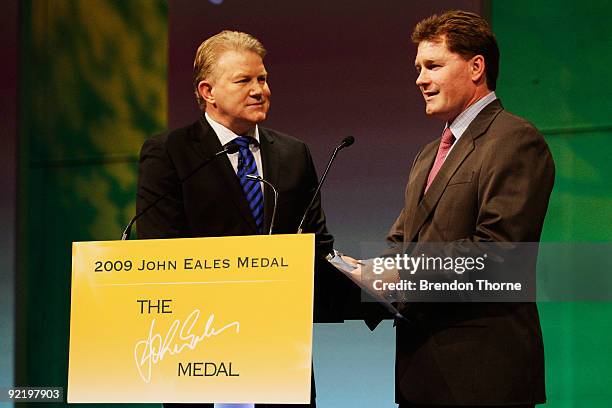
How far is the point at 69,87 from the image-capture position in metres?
5.27

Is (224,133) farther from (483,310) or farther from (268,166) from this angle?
(483,310)

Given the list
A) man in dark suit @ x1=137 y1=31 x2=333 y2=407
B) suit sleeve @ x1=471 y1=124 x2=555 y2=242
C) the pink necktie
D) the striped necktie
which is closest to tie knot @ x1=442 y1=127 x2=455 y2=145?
the pink necktie

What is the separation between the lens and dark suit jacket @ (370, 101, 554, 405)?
2541 millimetres

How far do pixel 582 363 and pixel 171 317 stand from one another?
230cm

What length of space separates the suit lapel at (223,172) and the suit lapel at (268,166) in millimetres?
52

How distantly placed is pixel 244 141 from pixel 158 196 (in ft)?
1.07

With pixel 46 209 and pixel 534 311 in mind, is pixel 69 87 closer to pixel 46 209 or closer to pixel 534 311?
pixel 46 209

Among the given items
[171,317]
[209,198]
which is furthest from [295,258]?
[209,198]

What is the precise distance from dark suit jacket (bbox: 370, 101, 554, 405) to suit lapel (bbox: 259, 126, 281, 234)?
567mm

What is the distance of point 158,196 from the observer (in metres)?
3.13

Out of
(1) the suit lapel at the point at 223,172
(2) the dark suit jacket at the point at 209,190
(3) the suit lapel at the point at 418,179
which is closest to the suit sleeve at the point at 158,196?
(2) the dark suit jacket at the point at 209,190

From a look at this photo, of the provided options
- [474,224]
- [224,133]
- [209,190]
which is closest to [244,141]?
[224,133]

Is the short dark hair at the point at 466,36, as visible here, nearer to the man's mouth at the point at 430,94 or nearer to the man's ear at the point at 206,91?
the man's mouth at the point at 430,94

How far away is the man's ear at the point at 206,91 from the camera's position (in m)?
3.29
